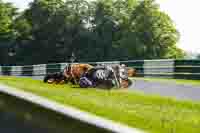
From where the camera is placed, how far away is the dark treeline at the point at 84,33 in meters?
73.5

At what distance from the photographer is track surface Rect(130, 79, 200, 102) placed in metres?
16.1

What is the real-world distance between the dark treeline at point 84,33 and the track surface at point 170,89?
51.0 meters

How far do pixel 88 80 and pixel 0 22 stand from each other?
60.7 metres

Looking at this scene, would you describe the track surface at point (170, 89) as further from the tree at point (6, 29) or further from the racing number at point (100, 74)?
the tree at point (6, 29)

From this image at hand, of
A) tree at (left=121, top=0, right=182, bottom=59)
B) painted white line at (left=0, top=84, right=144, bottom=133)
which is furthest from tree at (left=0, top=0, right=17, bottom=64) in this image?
painted white line at (left=0, top=84, right=144, bottom=133)

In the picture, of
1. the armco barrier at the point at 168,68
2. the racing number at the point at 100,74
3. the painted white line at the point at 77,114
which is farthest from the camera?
the armco barrier at the point at 168,68

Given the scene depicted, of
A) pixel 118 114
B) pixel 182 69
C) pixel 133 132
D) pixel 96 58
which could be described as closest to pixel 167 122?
pixel 118 114

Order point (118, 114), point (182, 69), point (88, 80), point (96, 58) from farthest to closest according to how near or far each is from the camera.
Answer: point (96, 58), point (182, 69), point (88, 80), point (118, 114)

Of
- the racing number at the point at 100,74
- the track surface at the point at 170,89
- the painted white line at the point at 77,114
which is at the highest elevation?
the painted white line at the point at 77,114

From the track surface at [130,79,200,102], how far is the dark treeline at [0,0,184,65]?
51024 mm

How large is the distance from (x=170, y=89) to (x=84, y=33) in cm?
5707

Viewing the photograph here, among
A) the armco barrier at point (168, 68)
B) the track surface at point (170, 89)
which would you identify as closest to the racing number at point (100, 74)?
the track surface at point (170, 89)

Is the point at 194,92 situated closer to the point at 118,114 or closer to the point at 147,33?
the point at 118,114

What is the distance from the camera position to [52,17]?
254ft
